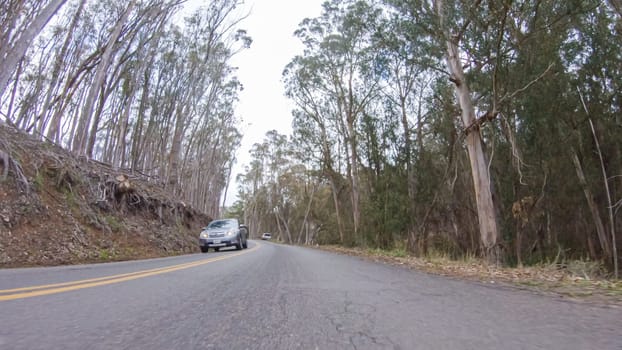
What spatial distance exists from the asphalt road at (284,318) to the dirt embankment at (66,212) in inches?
186

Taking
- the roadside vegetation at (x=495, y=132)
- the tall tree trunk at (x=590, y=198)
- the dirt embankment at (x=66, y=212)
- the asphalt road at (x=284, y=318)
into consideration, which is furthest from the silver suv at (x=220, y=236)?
the tall tree trunk at (x=590, y=198)

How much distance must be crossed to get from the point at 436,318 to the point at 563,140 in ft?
43.7

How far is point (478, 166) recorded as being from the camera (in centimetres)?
1063

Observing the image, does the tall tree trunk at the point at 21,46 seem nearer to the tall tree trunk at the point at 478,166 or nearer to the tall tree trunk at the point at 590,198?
the tall tree trunk at the point at 478,166

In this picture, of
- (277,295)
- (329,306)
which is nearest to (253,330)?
(329,306)

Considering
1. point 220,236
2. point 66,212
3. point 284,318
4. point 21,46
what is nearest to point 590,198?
point 220,236

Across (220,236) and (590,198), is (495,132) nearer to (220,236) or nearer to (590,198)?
(590,198)

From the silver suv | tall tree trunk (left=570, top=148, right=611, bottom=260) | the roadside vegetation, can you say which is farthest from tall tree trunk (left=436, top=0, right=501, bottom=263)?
the silver suv

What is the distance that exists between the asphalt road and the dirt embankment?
4.73 meters

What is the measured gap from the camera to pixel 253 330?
7.31 feet

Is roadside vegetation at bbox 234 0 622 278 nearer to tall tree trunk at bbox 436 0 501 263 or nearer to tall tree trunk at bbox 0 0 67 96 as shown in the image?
tall tree trunk at bbox 436 0 501 263

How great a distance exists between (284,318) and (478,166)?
9664 millimetres

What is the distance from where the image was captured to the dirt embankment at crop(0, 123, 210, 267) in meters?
7.89

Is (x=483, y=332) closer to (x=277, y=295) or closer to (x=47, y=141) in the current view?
(x=277, y=295)
